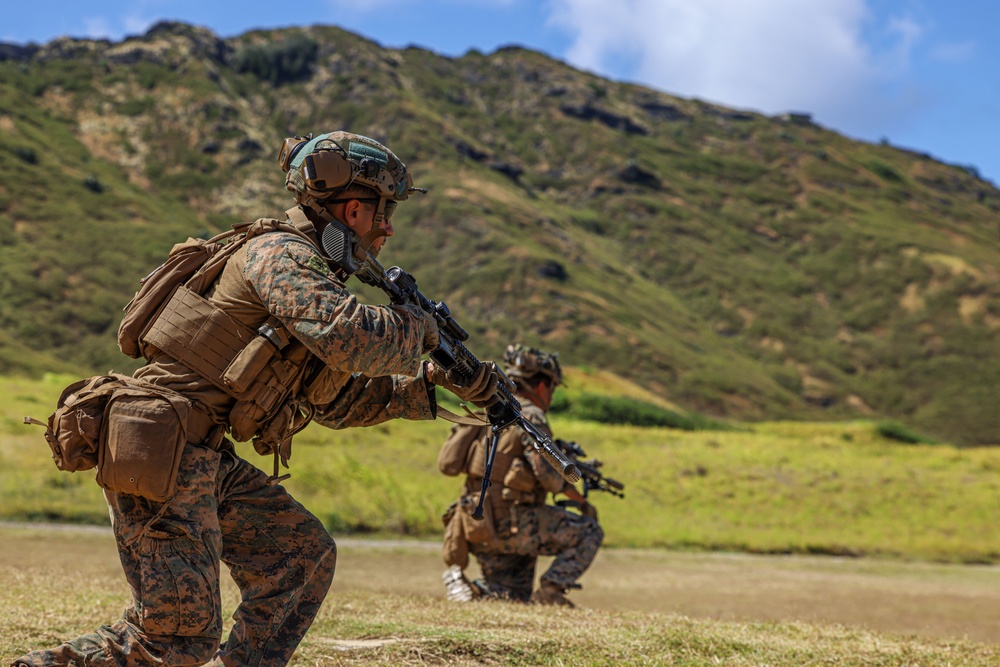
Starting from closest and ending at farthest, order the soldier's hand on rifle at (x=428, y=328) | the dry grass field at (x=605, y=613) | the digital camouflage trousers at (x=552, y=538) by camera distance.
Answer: the soldier's hand on rifle at (x=428, y=328) < the dry grass field at (x=605, y=613) < the digital camouflage trousers at (x=552, y=538)

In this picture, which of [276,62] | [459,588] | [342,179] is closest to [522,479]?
[459,588]

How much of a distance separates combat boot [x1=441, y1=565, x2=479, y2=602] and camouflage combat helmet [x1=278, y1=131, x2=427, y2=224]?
17.8 ft

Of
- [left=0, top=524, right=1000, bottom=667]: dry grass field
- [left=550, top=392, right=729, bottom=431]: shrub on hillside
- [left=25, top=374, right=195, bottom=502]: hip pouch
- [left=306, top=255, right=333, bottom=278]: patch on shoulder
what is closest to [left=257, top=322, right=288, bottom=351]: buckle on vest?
[left=306, top=255, right=333, bottom=278]: patch on shoulder

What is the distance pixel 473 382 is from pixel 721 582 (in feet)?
31.0

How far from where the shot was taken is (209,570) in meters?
4.08

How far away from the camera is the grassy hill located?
61.6 metres

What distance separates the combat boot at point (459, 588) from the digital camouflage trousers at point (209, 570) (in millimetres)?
4892

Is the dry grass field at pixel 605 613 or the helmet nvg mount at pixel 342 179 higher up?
the helmet nvg mount at pixel 342 179

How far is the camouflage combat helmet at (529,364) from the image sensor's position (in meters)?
9.56

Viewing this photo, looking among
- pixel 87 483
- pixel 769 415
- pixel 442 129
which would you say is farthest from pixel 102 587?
pixel 442 129

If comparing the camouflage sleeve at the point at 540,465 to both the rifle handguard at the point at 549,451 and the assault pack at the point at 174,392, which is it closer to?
the rifle handguard at the point at 549,451

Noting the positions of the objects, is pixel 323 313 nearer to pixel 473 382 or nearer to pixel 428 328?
pixel 428 328

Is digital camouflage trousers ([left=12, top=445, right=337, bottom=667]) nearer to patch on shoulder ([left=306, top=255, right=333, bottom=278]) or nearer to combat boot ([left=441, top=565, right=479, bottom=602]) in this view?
patch on shoulder ([left=306, top=255, right=333, bottom=278])

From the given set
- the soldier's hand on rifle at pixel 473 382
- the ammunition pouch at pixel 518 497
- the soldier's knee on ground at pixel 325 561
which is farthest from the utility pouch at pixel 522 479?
the soldier's knee on ground at pixel 325 561
